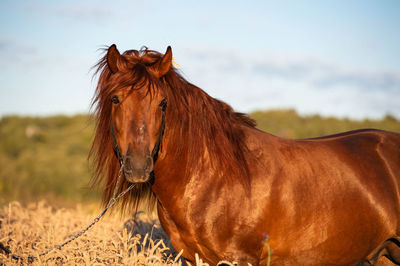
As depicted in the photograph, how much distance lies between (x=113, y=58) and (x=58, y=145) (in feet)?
67.0

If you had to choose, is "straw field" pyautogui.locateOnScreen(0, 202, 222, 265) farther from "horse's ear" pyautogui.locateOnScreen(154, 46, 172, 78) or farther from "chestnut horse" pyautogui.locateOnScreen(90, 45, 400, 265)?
"horse's ear" pyautogui.locateOnScreen(154, 46, 172, 78)

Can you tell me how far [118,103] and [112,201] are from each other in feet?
3.44

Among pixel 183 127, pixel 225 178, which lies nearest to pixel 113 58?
pixel 183 127

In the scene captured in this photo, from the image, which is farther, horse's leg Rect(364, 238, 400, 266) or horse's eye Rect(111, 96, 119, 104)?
horse's leg Rect(364, 238, 400, 266)

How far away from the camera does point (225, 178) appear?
10.5ft

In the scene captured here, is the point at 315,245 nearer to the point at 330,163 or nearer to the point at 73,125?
the point at 330,163

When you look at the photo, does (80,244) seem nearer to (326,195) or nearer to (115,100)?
(115,100)

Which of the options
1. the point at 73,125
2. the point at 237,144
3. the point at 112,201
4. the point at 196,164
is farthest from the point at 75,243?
the point at 73,125

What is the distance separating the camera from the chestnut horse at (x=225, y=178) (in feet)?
9.78

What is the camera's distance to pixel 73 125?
25047 mm

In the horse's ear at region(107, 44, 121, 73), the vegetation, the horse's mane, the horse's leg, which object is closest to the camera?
the horse's ear at region(107, 44, 121, 73)

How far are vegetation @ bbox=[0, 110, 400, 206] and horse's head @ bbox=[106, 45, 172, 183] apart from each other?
12714 millimetres

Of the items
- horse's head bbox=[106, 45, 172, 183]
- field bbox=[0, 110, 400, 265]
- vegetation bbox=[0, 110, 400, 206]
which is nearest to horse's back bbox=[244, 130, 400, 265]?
A: horse's head bbox=[106, 45, 172, 183]

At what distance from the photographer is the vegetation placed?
55.6 feet
